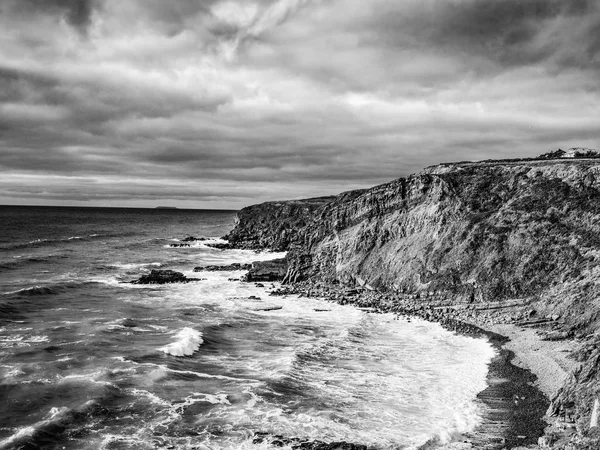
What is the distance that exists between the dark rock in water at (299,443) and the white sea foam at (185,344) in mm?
13360

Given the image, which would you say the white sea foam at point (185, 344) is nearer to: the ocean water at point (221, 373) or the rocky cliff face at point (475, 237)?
the ocean water at point (221, 373)

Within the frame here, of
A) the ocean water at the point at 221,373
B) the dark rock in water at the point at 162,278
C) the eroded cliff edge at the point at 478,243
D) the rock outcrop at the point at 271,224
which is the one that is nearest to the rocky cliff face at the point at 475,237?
the eroded cliff edge at the point at 478,243

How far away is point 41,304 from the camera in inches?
1881

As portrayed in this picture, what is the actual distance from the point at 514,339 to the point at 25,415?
3172 cm

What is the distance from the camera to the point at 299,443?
20.4 metres

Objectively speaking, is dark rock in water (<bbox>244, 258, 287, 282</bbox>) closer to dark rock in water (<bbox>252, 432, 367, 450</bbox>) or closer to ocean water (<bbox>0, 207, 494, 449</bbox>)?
ocean water (<bbox>0, 207, 494, 449</bbox>)

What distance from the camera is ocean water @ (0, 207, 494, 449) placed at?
21.8 metres

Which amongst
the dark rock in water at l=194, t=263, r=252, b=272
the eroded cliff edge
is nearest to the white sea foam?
the eroded cliff edge

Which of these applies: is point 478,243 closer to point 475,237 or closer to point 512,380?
point 475,237

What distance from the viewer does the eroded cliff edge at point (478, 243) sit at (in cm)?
3978

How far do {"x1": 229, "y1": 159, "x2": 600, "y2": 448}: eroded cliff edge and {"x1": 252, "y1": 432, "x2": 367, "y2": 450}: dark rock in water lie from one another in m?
20.4

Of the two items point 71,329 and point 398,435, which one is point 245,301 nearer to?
point 71,329

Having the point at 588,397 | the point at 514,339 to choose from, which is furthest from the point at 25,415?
the point at 514,339

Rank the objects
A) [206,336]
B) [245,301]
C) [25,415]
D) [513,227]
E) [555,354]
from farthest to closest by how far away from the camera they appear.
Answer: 1. [245,301]
2. [513,227]
3. [206,336]
4. [555,354]
5. [25,415]
